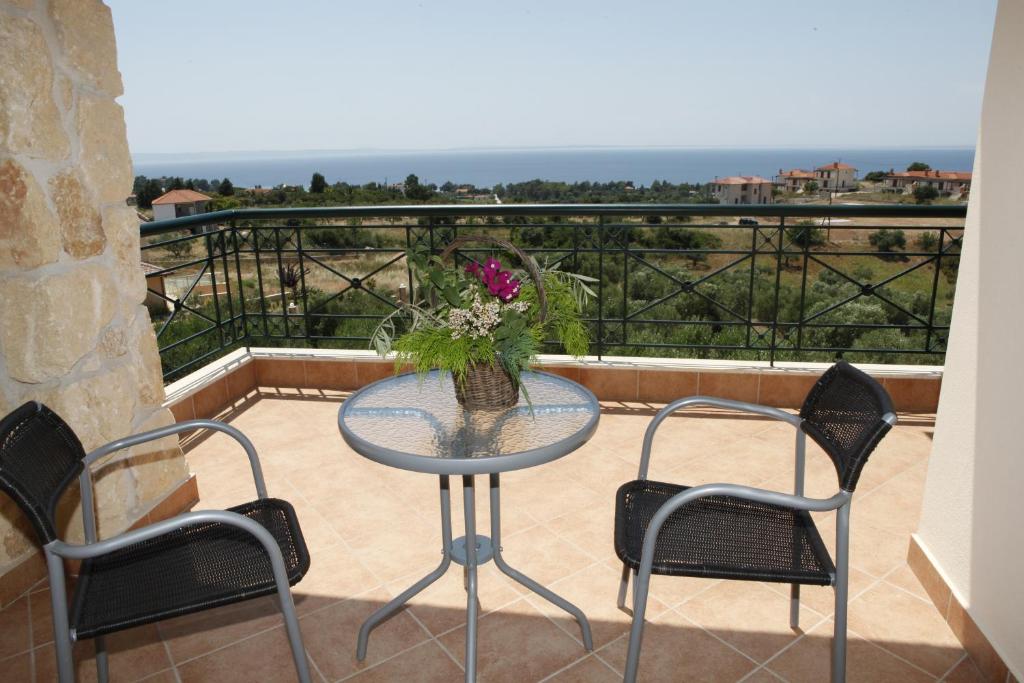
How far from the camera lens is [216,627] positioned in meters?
1.87

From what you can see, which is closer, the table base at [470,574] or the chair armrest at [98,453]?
the chair armrest at [98,453]

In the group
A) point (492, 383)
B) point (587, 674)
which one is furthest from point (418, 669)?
point (492, 383)

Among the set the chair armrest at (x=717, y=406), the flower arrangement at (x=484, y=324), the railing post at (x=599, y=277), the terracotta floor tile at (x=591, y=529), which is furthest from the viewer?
the railing post at (x=599, y=277)

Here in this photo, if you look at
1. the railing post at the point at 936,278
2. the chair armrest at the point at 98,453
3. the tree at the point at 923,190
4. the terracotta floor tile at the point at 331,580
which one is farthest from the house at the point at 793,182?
the chair armrest at the point at 98,453

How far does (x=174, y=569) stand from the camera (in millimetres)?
1413

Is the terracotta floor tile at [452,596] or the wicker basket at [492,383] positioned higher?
the wicker basket at [492,383]

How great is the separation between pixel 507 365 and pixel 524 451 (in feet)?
0.86

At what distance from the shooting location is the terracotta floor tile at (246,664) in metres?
1.69

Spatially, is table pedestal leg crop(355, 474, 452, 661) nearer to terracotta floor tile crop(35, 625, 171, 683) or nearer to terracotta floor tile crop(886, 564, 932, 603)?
terracotta floor tile crop(35, 625, 171, 683)

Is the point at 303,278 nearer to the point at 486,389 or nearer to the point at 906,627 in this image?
the point at 486,389

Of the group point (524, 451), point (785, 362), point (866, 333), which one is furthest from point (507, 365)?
point (866, 333)

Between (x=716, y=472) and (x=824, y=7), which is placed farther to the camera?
(x=824, y=7)

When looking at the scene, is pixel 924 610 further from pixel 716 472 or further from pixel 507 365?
pixel 507 365

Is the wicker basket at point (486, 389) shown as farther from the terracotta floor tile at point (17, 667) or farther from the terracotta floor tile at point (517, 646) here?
the terracotta floor tile at point (17, 667)
